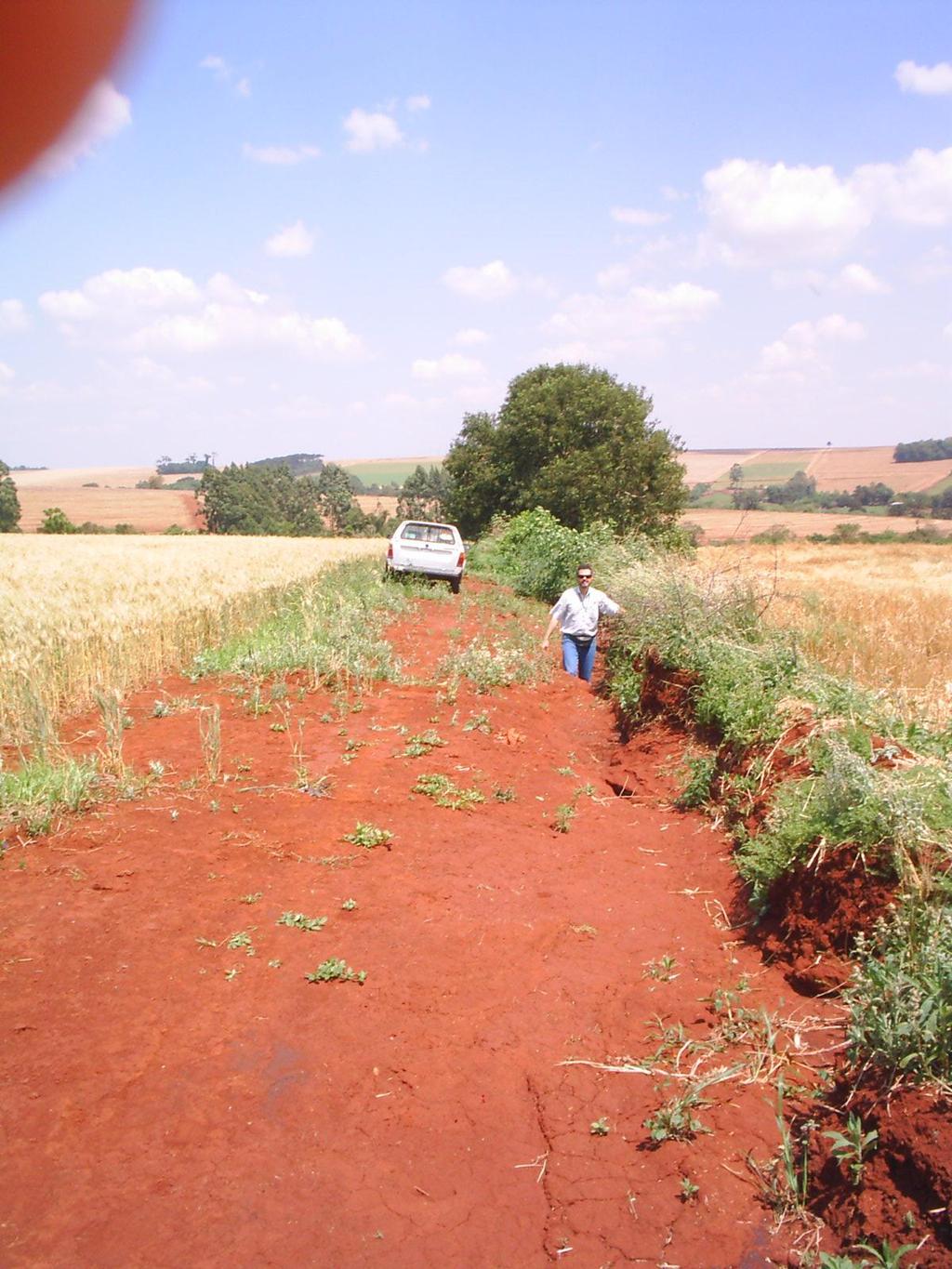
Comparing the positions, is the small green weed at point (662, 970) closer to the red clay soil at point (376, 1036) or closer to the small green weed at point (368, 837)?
the red clay soil at point (376, 1036)

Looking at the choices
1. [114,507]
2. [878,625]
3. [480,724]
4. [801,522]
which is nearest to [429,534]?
[878,625]

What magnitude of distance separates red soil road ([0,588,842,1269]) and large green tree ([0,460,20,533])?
65.6m

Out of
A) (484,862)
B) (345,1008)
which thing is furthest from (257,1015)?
(484,862)

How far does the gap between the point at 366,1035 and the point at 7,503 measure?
70668 millimetres

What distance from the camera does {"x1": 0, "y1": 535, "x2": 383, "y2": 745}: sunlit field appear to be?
8.27 meters

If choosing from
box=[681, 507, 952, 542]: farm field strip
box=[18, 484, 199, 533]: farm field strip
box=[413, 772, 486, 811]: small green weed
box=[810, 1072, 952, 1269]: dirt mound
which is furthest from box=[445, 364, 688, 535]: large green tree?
box=[18, 484, 199, 533]: farm field strip

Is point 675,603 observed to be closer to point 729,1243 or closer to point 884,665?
point 884,665

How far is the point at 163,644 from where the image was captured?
428 inches

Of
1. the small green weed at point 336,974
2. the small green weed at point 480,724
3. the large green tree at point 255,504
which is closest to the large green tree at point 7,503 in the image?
the large green tree at point 255,504

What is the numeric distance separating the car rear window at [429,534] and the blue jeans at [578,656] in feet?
29.0

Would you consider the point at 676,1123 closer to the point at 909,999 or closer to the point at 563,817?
the point at 909,999

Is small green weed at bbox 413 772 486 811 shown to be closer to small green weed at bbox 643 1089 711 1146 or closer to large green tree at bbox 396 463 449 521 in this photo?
small green weed at bbox 643 1089 711 1146

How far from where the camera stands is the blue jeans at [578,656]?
36.3 feet

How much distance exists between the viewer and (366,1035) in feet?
12.5
